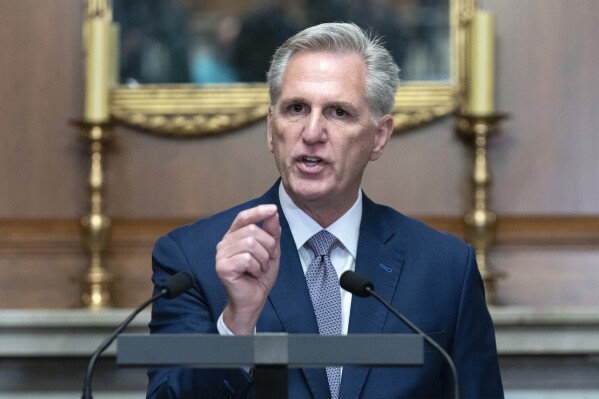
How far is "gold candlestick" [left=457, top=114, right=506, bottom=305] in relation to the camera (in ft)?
16.4

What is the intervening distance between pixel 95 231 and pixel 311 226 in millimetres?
2085

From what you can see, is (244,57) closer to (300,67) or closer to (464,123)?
(464,123)

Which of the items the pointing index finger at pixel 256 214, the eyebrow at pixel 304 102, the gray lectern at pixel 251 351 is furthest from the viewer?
the eyebrow at pixel 304 102

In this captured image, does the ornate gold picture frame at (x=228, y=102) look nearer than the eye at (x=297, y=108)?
No

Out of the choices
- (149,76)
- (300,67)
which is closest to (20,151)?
(149,76)

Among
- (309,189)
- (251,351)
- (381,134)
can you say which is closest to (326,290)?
(309,189)

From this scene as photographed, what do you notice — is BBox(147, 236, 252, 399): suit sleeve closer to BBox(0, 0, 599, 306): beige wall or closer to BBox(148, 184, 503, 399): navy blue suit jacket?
BBox(148, 184, 503, 399): navy blue suit jacket

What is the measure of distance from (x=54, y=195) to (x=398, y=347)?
11.2ft

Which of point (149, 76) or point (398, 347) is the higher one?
point (149, 76)

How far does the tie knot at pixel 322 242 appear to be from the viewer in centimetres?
310

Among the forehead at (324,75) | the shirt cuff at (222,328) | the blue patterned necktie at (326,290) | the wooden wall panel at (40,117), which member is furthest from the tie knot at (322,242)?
the wooden wall panel at (40,117)

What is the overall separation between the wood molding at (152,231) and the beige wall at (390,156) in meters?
0.03

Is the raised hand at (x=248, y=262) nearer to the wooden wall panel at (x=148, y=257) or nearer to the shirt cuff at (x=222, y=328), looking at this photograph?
the shirt cuff at (x=222, y=328)

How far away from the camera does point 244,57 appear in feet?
17.1
